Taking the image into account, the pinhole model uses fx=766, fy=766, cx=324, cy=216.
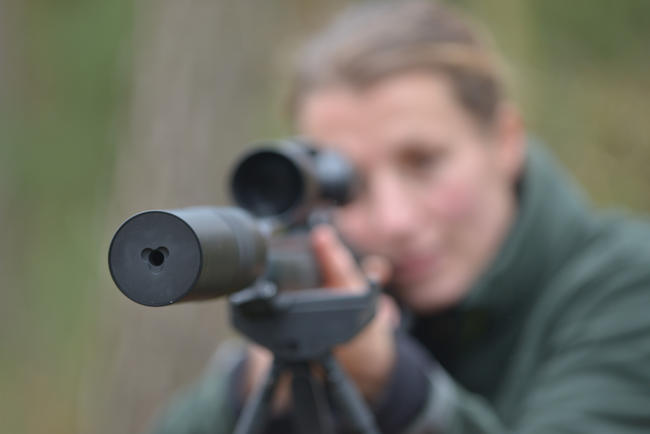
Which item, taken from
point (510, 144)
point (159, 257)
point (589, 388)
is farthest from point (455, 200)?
point (159, 257)

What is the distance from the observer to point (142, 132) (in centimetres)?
299

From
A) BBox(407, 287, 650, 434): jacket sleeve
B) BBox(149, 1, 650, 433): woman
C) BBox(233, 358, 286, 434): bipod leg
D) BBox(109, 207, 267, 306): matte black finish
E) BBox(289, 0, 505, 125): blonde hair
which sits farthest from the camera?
BBox(289, 0, 505, 125): blonde hair

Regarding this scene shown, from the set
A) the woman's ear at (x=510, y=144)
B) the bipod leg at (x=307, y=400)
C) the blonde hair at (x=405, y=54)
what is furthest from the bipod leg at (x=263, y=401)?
the woman's ear at (x=510, y=144)

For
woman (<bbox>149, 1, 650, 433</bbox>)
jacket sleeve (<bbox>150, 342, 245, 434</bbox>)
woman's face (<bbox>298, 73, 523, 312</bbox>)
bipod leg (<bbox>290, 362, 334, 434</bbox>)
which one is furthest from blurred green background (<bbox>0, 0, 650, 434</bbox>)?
bipod leg (<bbox>290, 362, 334, 434</bbox>)

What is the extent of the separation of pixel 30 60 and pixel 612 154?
405 cm

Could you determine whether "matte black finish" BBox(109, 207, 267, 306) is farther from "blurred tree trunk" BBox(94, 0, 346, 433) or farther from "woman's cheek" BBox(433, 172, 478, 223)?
"blurred tree trunk" BBox(94, 0, 346, 433)

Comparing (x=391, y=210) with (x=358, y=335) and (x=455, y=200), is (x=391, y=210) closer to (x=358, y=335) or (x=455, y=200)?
(x=455, y=200)

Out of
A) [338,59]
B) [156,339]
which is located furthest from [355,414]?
[156,339]

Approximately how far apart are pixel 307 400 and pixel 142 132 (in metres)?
2.13

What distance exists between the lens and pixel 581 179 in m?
4.65

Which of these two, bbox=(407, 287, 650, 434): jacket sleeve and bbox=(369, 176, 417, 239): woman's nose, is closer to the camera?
bbox=(407, 287, 650, 434): jacket sleeve

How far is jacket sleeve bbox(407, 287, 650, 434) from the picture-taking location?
4.68ft

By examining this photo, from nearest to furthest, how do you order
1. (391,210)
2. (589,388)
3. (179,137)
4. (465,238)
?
(589,388), (391,210), (465,238), (179,137)

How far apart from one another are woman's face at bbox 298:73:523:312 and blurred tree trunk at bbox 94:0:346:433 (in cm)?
108
